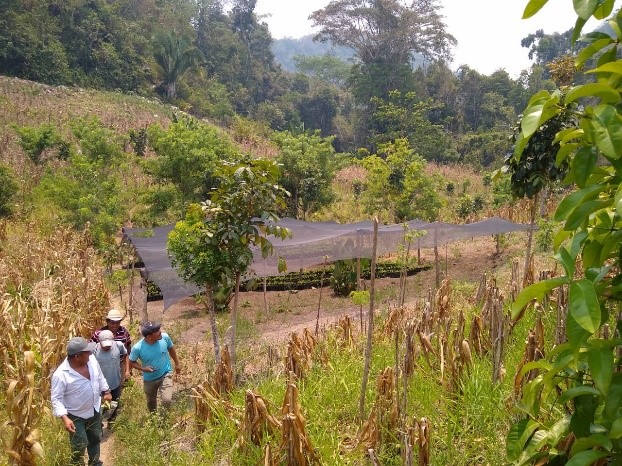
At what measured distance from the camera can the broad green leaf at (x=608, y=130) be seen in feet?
2.81

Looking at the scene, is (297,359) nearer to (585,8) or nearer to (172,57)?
(585,8)

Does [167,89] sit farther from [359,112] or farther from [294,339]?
[294,339]

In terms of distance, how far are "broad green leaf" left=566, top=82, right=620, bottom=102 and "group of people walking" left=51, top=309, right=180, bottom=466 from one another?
3284 millimetres

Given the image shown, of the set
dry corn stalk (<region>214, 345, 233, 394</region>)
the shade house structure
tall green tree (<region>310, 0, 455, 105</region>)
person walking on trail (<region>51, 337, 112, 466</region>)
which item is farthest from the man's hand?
tall green tree (<region>310, 0, 455, 105</region>)

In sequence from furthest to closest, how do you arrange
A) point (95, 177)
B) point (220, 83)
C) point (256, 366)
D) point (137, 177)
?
point (220, 83) < point (137, 177) < point (95, 177) < point (256, 366)

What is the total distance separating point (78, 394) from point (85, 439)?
34cm

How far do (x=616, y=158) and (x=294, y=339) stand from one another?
144 inches

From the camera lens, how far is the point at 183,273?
16.6ft

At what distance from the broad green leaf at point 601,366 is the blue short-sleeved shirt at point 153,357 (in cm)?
397

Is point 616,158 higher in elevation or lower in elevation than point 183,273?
higher

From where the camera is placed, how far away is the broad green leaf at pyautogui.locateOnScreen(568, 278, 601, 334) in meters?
0.84

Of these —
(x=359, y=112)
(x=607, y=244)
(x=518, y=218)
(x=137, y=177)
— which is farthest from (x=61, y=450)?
(x=359, y=112)

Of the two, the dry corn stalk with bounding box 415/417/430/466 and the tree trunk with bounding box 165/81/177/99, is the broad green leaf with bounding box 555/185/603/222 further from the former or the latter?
the tree trunk with bounding box 165/81/177/99

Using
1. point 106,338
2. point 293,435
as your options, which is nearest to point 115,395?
point 106,338
